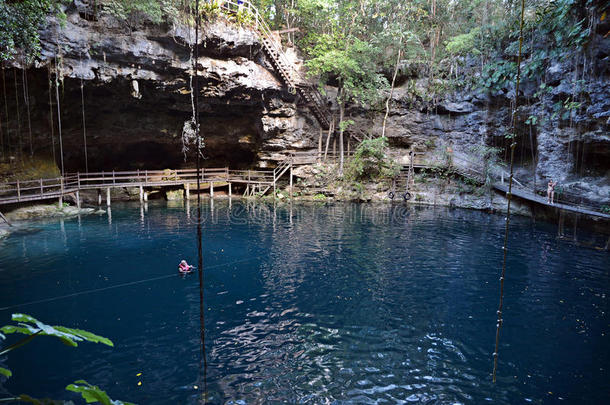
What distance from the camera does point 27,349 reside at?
285 inches

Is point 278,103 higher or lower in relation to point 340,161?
higher

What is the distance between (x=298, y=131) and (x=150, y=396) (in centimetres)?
2333

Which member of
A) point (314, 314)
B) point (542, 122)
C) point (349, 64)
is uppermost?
point (349, 64)

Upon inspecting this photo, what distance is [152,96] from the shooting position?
73.4 feet

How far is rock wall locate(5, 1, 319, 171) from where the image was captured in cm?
1831

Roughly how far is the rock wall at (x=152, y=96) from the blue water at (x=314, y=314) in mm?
8635

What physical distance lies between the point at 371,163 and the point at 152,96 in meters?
15.6

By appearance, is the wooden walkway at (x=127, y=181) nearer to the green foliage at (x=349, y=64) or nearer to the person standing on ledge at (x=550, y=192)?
the green foliage at (x=349, y=64)

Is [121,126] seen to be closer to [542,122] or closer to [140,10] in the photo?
[140,10]

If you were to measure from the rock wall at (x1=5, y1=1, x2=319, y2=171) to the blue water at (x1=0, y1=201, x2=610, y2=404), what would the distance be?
864cm

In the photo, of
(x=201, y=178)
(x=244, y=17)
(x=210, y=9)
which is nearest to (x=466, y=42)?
(x=244, y=17)

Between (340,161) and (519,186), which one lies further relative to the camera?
(340,161)

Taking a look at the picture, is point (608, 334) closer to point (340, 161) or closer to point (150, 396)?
point (150, 396)

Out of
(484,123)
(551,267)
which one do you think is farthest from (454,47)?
(551,267)
